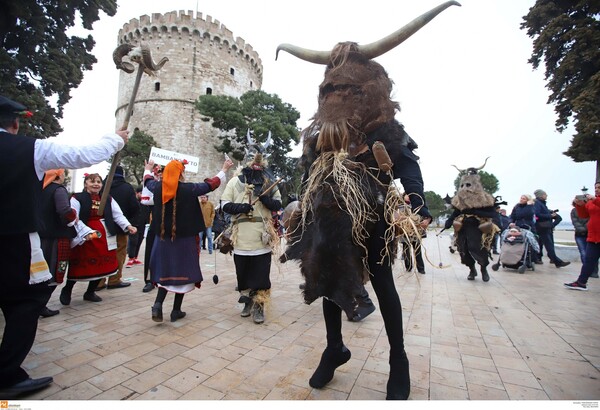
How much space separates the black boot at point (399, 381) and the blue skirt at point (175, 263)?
2.49 metres

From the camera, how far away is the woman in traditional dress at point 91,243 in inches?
166

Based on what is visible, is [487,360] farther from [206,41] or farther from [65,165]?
[206,41]

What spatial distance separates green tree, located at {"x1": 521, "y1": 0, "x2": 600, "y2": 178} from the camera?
1248 centimetres

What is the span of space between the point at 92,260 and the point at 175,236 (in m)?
1.79

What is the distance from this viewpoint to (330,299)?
1.93 metres

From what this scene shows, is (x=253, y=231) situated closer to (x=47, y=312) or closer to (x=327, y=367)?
(x=327, y=367)

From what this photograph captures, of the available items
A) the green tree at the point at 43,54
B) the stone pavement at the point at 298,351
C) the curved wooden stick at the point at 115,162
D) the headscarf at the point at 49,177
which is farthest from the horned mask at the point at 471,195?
the green tree at the point at 43,54

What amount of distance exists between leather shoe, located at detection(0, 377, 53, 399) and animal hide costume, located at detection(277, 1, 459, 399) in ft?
6.09

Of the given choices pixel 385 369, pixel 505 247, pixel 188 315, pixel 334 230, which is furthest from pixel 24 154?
pixel 505 247

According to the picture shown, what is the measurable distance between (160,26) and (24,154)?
128ft

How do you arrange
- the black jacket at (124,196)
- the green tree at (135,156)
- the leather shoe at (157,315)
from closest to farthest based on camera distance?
the leather shoe at (157,315)
the black jacket at (124,196)
the green tree at (135,156)

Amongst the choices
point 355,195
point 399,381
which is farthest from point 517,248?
point 355,195

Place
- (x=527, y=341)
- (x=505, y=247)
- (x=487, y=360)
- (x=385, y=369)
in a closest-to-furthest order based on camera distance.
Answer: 1. (x=385, y=369)
2. (x=487, y=360)
3. (x=527, y=341)
4. (x=505, y=247)

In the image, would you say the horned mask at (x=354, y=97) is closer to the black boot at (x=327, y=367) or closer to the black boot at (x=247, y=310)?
the black boot at (x=327, y=367)
